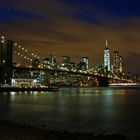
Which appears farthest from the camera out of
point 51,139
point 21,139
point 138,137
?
point 138,137

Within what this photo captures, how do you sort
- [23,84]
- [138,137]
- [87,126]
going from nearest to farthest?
[138,137] → [87,126] → [23,84]

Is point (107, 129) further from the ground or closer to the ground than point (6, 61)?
closer to the ground

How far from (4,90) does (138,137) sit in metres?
67.1

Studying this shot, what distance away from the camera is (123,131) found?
2033cm

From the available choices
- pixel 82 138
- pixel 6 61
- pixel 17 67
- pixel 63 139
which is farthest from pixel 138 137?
pixel 6 61

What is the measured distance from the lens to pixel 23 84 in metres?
105

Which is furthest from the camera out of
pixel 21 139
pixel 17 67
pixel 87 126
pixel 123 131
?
pixel 17 67

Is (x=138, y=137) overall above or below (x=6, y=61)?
below

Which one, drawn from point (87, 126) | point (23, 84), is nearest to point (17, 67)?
point (23, 84)

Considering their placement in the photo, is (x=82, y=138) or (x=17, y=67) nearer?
(x=82, y=138)

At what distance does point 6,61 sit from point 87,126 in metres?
59.1

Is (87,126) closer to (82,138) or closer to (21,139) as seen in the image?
(82,138)

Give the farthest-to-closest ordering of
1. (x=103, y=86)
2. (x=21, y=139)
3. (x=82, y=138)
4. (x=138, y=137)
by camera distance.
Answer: (x=103, y=86)
(x=138, y=137)
(x=82, y=138)
(x=21, y=139)

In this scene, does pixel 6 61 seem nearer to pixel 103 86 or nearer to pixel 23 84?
pixel 23 84
